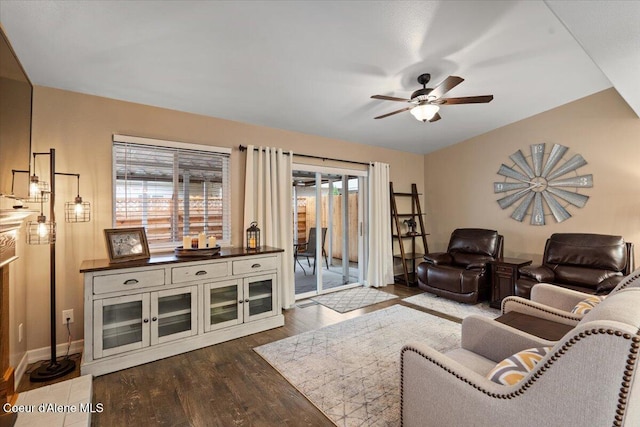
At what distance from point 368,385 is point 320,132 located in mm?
3437

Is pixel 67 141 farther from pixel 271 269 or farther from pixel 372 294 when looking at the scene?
pixel 372 294

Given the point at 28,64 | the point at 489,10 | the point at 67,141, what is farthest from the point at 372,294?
the point at 28,64

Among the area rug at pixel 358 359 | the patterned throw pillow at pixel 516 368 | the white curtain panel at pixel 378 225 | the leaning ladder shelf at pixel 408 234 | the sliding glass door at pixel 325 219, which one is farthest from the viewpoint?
the leaning ladder shelf at pixel 408 234

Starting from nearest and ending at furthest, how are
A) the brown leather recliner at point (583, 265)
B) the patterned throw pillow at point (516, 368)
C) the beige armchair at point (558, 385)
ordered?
the beige armchair at point (558, 385) → the patterned throw pillow at point (516, 368) → the brown leather recliner at point (583, 265)

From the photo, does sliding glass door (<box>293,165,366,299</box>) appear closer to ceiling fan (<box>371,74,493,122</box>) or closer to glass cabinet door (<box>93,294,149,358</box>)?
ceiling fan (<box>371,74,493,122</box>)

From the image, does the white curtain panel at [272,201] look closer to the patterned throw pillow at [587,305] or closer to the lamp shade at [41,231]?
the lamp shade at [41,231]

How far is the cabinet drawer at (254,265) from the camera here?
3.23 m

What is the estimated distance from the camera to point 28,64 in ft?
8.14

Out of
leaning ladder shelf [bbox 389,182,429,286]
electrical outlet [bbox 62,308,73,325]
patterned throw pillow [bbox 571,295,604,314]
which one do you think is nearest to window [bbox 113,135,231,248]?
electrical outlet [bbox 62,308,73,325]

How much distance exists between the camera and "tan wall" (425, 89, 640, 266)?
3871mm

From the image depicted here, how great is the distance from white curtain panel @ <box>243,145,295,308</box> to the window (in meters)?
0.31

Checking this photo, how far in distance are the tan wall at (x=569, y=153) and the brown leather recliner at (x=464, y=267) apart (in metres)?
0.58

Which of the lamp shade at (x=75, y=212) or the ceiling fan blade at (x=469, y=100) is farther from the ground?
the ceiling fan blade at (x=469, y=100)

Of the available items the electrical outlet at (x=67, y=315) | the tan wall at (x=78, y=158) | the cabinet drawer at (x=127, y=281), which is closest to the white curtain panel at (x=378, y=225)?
the tan wall at (x=78, y=158)
